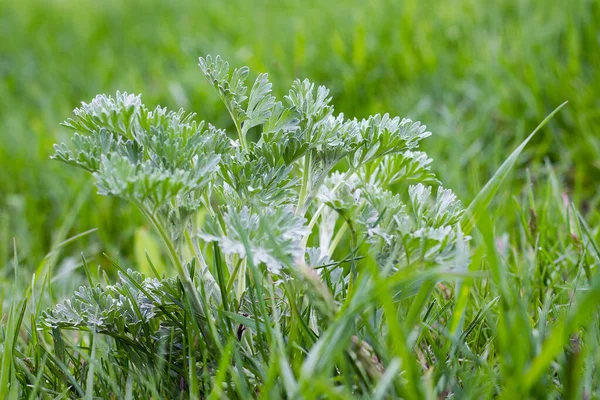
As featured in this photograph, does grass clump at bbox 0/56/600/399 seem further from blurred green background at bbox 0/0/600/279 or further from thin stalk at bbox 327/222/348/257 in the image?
blurred green background at bbox 0/0/600/279

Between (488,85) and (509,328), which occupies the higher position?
(488,85)

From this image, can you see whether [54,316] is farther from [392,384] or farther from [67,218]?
[67,218]

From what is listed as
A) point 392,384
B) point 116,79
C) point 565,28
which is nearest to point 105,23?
point 116,79

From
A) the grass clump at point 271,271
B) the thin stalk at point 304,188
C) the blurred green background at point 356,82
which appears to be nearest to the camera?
the grass clump at point 271,271

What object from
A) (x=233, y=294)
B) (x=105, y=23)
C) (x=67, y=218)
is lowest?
(x=233, y=294)

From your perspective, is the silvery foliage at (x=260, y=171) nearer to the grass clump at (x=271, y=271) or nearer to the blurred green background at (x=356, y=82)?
the grass clump at (x=271, y=271)

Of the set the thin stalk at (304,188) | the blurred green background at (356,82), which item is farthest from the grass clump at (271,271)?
the blurred green background at (356,82)

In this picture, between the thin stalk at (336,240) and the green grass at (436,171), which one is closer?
the green grass at (436,171)
